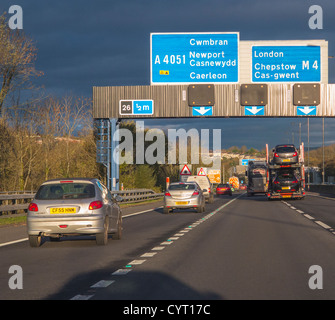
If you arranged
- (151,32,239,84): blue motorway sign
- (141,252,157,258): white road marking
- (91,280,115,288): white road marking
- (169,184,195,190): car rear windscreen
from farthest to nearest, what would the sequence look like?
(151,32,239,84): blue motorway sign → (169,184,195,190): car rear windscreen → (141,252,157,258): white road marking → (91,280,115,288): white road marking

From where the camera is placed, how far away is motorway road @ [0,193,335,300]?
7.69 m

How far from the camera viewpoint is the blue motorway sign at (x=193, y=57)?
34469 mm

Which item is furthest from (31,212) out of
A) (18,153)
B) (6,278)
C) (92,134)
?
(92,134)

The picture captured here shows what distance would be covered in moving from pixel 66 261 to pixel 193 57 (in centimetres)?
2480

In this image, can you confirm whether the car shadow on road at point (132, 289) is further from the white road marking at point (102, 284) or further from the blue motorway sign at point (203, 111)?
the blue motorway sign at point (203, 111)

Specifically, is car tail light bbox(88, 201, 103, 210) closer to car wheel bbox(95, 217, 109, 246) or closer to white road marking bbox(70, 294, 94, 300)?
car wheel bbox(95, 217, 109, 246)

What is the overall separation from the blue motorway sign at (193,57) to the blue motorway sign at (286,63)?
1425mm

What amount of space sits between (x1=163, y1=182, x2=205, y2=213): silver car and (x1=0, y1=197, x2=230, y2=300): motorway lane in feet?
32.1

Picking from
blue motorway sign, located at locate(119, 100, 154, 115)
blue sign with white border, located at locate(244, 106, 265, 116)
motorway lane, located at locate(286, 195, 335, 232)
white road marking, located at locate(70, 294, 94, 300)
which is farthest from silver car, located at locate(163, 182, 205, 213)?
white road marking, located at locate(70, 294, 94, 300)

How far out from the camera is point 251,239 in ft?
49.2

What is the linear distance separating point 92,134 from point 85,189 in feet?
146

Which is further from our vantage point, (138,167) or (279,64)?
(138,167)

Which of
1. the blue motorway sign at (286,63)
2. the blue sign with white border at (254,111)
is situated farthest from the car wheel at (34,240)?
the blue sign with white border at (254,111)
